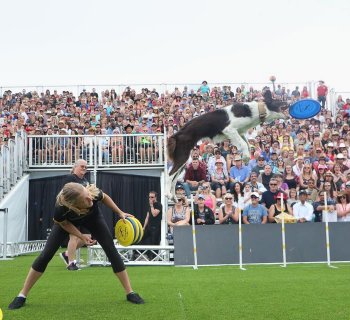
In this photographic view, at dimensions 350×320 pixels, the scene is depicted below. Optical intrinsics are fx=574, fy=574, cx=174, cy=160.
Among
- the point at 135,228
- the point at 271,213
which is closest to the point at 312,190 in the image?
the point at 271,213

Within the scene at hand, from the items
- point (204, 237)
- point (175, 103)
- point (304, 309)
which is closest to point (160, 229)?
point (204, 237)

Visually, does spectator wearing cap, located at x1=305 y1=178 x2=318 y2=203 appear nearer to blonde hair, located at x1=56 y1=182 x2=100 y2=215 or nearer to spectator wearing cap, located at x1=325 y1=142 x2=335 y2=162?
spectator wearing cap, located at x1=325 y1=142 x2=335 y2=162

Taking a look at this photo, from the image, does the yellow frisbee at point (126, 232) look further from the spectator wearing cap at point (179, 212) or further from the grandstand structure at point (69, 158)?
the grandstand structure at point (69, 158)

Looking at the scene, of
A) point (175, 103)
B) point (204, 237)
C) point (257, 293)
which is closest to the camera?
point (257, 293)

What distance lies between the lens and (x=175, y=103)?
84.6 ft

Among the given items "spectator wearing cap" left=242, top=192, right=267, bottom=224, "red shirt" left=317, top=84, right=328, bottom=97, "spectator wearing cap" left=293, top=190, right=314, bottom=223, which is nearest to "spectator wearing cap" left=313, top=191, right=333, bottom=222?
"spectator wearing cap" left=293, top=190, right=314, bottom=223

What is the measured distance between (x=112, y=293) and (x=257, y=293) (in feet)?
6.39

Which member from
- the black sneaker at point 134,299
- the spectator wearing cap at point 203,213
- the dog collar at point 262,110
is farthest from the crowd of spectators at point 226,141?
the black sneaker at point 134,299

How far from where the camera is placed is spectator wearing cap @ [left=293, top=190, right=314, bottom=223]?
47.3 ft

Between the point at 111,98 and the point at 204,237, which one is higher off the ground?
the point at 111,98

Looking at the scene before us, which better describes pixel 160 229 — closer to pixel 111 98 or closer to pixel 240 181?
pixel 240 181

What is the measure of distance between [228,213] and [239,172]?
11.3ft

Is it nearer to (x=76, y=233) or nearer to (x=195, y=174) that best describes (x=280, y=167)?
(x=195, y=174)

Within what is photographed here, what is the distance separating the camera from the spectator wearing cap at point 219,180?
1664cm
